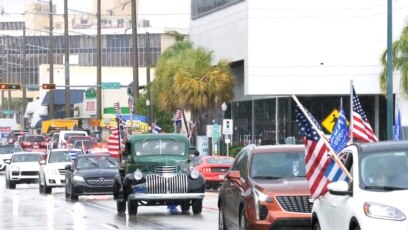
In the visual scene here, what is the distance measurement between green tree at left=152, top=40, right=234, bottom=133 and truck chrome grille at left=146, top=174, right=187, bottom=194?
37463 millimetres

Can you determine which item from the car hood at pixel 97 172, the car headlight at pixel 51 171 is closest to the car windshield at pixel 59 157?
the car headlight at pixel 51 171

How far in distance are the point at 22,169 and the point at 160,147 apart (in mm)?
19626

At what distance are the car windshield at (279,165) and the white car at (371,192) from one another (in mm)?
4023

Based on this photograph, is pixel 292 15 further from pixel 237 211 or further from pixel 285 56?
pixel 237 211

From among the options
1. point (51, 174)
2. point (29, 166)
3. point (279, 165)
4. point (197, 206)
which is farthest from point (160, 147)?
point (29, 166)

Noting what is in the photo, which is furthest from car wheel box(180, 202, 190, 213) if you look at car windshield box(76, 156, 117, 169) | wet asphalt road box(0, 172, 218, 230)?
car windshield box(76, 156, 117, 169)

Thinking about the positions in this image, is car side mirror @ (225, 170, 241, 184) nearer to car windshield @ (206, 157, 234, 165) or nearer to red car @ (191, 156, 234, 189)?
red car @ (191, 156, 234, 189)

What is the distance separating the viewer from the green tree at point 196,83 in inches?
2564

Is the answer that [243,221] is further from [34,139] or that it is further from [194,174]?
[34,139]

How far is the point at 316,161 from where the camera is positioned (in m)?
16.1

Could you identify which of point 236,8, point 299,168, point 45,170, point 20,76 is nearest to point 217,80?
point 236,8

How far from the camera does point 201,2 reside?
7606cm

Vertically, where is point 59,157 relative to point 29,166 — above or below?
above

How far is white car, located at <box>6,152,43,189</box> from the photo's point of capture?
153ft
